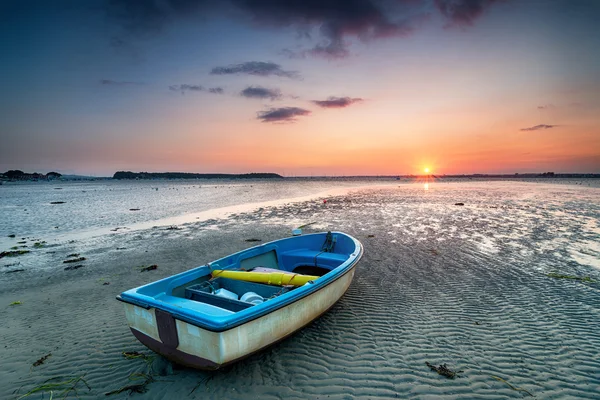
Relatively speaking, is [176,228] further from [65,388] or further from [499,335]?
[499,335]

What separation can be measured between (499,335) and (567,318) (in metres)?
1.98

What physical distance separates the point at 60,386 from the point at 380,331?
18.1ft

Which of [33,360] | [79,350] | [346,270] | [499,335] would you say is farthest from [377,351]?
[33,360]

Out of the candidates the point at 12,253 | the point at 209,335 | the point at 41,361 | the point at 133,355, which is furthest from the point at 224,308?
the point at 12,253

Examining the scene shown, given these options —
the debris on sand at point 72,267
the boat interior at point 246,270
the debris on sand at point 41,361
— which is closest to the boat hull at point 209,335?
the boat interior at point 246,270

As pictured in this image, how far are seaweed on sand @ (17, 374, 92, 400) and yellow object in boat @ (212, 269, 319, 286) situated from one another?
8.99 feet

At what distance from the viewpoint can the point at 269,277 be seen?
20.1ft

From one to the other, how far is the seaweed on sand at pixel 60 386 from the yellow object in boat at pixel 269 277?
274 cm

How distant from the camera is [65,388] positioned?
445 cm

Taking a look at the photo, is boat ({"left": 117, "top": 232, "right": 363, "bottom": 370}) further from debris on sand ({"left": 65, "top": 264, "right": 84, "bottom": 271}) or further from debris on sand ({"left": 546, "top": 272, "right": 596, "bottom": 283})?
debris on sand ({"left": 65, "top": 264, "right": 84, "bottom": 271})

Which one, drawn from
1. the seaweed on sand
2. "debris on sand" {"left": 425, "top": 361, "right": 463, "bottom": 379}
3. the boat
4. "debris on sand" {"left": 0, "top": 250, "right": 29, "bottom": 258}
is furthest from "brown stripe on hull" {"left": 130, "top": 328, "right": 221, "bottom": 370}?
"debris on sand" {"left": 0, "top": 250, "right": 29, "bottom": 258}

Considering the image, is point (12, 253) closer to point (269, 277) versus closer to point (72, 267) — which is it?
point (72, 267)

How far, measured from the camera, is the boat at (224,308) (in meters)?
3.96

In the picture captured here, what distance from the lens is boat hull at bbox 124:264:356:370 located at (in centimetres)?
392
